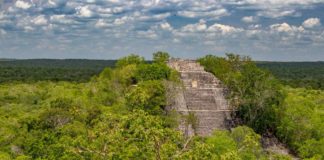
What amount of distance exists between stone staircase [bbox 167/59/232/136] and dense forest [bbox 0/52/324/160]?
91 cm

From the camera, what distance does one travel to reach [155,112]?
92.4ft

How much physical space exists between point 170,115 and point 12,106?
2859cm

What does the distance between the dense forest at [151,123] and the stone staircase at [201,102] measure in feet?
3.00

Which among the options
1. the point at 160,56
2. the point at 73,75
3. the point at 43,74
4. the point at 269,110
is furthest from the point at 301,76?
the point at 269,110

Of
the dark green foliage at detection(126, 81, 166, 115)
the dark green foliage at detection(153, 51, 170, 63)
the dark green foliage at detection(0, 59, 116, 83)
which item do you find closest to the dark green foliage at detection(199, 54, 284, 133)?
the dark green foliage at detection(126, 81, 166, 115)

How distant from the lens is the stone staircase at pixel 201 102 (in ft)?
96.6

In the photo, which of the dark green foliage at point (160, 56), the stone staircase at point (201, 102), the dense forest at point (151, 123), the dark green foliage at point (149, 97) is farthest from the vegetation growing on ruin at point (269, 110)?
the dark green foliage at point (160, 56)

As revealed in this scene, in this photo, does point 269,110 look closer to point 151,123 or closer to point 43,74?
point 151,123

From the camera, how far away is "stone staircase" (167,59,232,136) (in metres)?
29.5

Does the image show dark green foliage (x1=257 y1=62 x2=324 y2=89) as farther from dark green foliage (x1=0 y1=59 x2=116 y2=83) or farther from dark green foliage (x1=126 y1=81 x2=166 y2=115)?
dark green foliage (x1=0 y1=59 x2=116 y2=83)

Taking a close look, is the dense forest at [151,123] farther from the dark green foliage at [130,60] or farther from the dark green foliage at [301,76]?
the dark green foliage at [301,76]

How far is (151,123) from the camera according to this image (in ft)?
41.9

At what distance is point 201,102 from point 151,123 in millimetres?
20312

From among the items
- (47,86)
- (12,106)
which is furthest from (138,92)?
(47,86)
